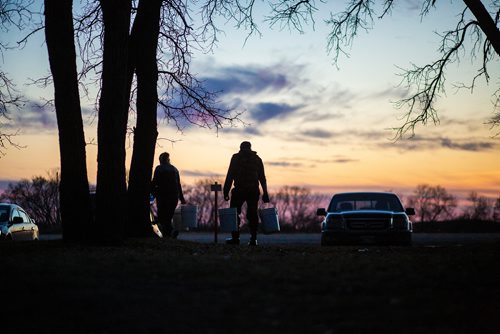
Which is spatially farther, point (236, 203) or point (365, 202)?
point (365, 202)

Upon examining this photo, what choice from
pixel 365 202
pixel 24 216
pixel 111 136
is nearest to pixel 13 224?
pixel 24 216

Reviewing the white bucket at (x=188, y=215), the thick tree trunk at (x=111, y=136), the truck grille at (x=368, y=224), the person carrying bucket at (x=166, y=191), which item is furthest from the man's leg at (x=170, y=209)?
the thick tree trunk at (x=111, y=136)

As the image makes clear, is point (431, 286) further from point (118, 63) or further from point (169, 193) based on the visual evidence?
point (169, 193)

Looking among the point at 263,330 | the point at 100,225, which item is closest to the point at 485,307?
the point at 263,330

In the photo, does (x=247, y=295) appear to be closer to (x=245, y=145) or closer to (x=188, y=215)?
(x=245, y=145)

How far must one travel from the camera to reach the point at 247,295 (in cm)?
699

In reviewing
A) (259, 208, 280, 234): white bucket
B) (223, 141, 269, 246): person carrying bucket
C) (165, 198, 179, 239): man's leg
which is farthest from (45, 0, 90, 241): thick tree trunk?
(259, 208, 280, 234): white bucket

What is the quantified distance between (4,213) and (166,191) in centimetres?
489

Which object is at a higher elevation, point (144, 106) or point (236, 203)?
point (144, 106)

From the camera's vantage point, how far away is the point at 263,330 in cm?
574

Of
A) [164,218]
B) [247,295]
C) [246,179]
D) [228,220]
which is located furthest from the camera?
[164,218]

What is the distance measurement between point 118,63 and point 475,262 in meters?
7.35

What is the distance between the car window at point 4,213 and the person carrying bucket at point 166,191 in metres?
4.40

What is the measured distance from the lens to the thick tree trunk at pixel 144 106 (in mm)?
16922
